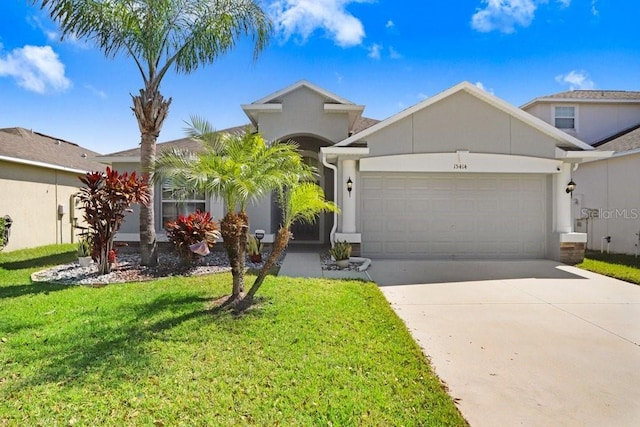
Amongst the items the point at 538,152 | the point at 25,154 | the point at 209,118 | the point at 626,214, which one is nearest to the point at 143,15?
the point at 209,118

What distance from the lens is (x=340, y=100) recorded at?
13.1m

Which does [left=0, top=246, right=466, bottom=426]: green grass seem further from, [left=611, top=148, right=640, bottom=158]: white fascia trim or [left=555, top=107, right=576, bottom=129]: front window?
[left=555, top=107, right=576, bottom=129]: front window

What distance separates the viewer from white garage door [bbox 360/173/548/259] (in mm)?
11906

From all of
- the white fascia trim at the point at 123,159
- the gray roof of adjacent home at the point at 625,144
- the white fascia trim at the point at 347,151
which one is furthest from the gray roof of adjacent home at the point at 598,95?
the white fascia trim at the point at 123,159

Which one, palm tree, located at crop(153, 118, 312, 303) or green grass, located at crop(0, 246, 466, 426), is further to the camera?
palm tree, located at crop(153, 118, 312, 303)

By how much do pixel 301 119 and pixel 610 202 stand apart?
12.2 metres

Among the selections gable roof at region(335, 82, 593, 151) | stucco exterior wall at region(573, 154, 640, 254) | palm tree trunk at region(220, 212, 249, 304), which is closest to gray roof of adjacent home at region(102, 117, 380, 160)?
gable roof at region(335, 82, 593, 151)

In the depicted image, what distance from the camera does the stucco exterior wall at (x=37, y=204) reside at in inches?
541

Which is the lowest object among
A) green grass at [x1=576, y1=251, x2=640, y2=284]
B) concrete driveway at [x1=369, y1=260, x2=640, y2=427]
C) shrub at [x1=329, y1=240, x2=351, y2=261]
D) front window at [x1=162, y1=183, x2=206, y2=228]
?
concrete driveway at [x1=369, y1=260, x2=640, y2=427]

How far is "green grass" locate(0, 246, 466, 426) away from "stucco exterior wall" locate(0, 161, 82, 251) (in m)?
8.62

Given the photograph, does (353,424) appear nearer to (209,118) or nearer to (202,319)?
(202,319)

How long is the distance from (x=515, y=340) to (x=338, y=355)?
8.63 ft

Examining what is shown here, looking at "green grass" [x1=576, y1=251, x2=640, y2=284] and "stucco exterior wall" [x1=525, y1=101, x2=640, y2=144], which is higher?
"stucco exterior wall" [x1=525, y1=101, x2=640, y2=144]

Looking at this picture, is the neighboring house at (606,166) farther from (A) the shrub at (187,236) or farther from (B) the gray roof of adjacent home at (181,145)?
(A) the shrub at (187,236)
